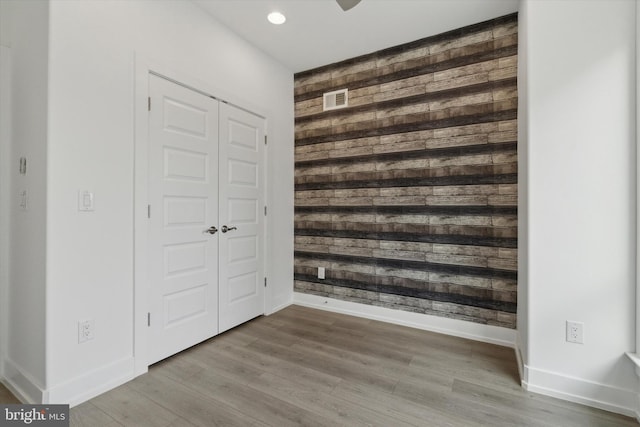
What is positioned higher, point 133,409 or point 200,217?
point 200,217

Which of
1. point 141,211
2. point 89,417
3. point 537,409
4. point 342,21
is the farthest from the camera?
point 342,21

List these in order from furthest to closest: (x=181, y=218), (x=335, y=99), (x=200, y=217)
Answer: (x=335, y=99)
(x=200, y=217)
(x=181, y=218)

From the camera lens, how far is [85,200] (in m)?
1.77

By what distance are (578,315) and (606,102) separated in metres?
1.28

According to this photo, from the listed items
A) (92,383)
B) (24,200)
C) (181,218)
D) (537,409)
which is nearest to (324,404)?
(537,409)

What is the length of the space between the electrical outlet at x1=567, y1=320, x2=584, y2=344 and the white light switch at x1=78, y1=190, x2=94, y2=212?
3028 millimetres

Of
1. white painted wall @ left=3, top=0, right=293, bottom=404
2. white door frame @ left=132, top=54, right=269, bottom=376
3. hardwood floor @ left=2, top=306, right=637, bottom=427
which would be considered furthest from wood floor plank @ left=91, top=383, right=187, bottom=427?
white door frame @ left=132, top=54, right=269, bottom=376

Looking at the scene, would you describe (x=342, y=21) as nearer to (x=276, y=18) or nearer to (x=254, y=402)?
(x=276, y=18)

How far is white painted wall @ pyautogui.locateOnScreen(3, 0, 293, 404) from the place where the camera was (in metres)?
1.65

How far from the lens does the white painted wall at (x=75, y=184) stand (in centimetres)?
165

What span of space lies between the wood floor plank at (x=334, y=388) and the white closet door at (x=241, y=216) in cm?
37

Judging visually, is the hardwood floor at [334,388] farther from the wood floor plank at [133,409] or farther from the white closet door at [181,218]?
the white closet door at [181,218]

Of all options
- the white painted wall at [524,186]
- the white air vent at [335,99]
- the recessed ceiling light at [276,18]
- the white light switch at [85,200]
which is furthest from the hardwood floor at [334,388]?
the recessed ceiling light at [276,18]

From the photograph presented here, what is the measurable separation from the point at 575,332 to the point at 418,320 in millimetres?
1310
